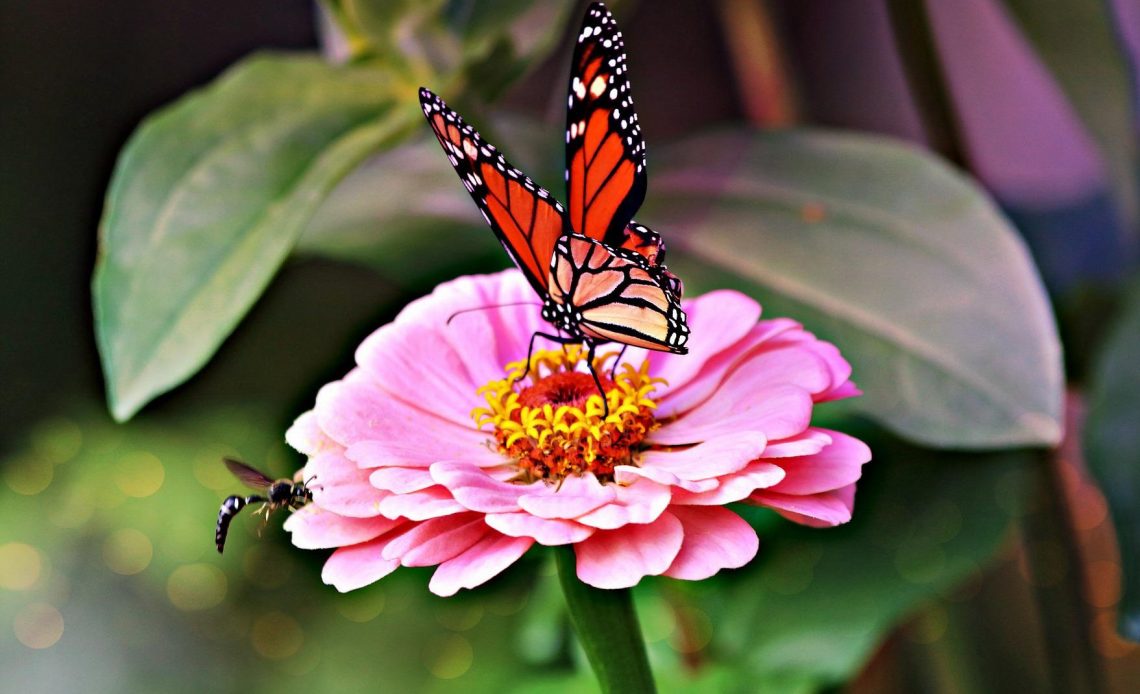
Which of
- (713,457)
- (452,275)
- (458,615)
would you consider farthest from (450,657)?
(713,457)

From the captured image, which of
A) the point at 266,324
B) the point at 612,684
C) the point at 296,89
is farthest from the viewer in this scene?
the point at 266,324

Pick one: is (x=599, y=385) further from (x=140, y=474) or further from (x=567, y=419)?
(x=140, y=474)

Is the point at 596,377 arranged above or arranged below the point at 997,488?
above

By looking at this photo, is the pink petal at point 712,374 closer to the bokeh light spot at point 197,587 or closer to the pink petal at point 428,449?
the pink petal at point 428,449

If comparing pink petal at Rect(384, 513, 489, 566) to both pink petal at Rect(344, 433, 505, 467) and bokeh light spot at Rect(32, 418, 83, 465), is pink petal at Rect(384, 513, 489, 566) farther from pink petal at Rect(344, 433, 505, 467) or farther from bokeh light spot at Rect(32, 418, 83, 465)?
bokeh light spot at Rect(32, 418, 83, 465)

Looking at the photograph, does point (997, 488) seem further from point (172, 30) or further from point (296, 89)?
point (172, 30)

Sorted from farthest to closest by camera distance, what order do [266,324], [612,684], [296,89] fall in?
[266,324] → [296,89] → [612,684]

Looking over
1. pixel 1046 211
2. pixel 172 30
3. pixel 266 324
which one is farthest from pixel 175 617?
pixel 1046 211
